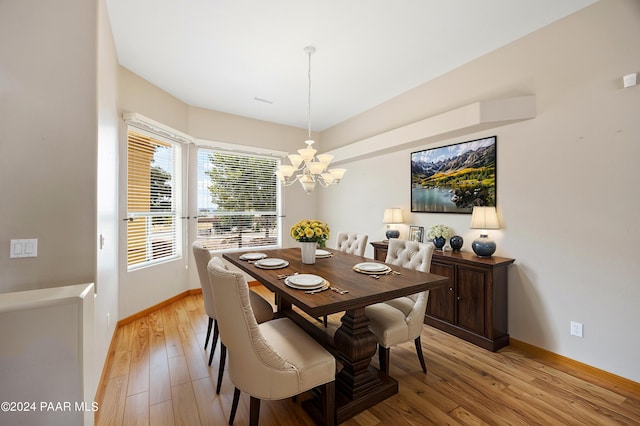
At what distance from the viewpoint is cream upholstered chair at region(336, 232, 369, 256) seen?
322 cm

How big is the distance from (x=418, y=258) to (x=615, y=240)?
4.89ft

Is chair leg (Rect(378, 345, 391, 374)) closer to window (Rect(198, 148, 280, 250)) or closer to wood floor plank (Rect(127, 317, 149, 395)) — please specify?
wood floor plank (Rect(127, 317, 149, 395))

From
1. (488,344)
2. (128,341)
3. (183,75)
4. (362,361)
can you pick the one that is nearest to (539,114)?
→ (488,344)

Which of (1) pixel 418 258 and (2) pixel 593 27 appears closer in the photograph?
(2) pixel 593 27

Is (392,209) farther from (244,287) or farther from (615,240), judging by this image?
(244,287)

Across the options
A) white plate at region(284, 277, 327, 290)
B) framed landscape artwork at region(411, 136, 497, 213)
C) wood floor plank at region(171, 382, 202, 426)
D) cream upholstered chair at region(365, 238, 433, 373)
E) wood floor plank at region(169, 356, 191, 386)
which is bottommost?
wood floor plank at region(169, 356, 191, 386)

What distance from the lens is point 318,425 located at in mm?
1709

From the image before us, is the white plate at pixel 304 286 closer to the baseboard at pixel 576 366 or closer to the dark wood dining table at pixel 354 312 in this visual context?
the dark wood dining table at pixel 354 312

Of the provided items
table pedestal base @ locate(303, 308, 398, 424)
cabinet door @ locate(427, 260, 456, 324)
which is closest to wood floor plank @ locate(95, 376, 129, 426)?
table pedestal base @ locate(303, 308, 398, 424)

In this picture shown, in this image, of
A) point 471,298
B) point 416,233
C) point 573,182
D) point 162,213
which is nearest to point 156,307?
point 162,213

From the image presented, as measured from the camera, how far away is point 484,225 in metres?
2.79

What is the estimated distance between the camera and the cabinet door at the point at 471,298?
265 cm

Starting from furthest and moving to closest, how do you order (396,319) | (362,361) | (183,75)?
1. (183,75)
2. (396,319)
3. (362,361)

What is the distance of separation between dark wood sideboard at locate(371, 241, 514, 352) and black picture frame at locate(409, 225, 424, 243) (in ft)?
1.81
